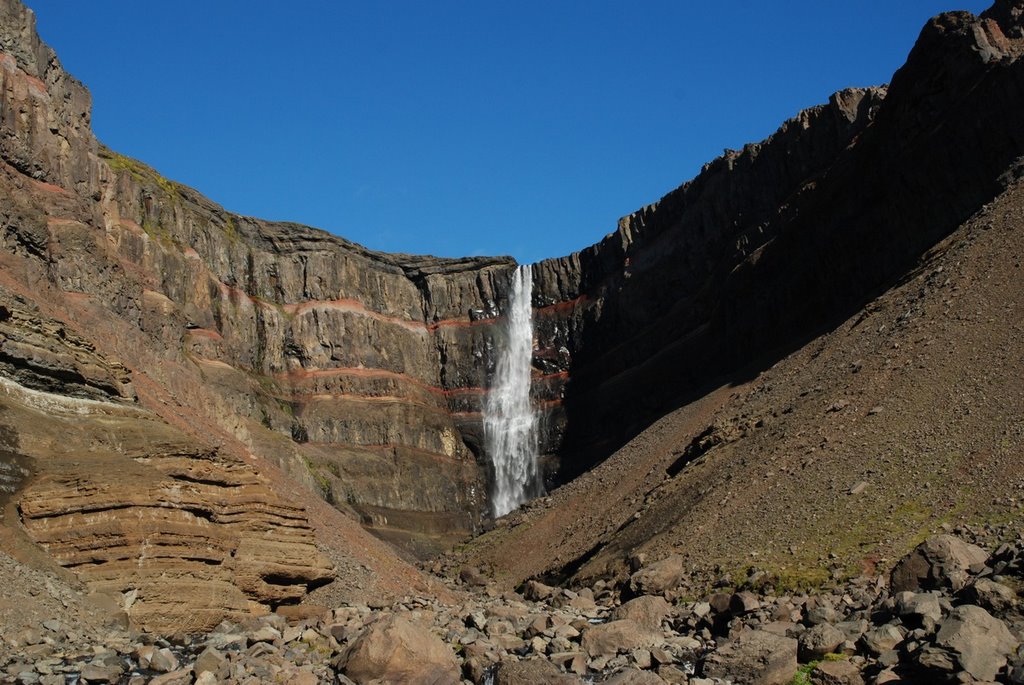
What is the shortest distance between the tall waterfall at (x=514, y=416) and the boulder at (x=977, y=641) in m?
Answer: 65.0

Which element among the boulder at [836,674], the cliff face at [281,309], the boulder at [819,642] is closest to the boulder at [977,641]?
the boulder at [836,674]

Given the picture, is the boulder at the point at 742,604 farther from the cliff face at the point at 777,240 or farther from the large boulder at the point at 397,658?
the cliff face at the point at 777,240

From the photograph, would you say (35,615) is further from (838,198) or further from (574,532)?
(838,198)

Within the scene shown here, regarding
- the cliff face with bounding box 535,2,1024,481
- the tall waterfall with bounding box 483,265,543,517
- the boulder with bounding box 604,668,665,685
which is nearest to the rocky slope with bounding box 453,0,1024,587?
the cliff face with bounding box 535,2,1024,481

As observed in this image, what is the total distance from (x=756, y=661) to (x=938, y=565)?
8.55m

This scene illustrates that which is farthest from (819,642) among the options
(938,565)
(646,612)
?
(646,612)

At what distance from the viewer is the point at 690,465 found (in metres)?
51.1

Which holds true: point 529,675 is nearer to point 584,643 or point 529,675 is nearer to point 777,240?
point 584,643

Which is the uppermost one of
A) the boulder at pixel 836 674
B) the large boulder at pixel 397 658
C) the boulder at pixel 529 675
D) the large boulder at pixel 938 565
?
the large boulder at pixel 938 565

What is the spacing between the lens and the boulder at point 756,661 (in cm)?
2084

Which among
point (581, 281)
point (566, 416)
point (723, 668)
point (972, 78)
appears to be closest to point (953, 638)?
point (723, 668)

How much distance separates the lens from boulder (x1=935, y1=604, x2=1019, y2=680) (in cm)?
1903

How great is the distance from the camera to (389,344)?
3703 inches

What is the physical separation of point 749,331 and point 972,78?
Result: 19643 mm
